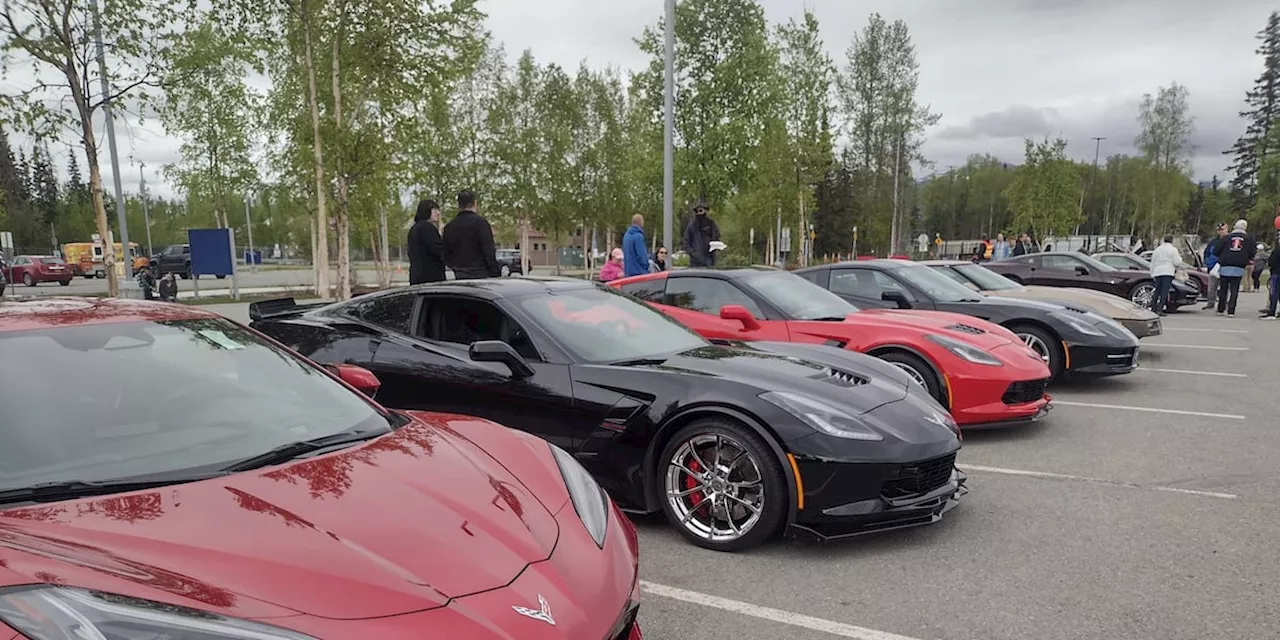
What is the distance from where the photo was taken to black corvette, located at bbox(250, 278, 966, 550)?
3.37 meters

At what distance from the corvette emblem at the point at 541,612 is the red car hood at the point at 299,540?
10 centimetres

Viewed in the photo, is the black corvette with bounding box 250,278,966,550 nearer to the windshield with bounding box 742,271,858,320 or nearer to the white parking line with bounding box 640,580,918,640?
the white parking line with bounding box 640,580,918,640

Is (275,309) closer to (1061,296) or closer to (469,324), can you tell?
(469,324)

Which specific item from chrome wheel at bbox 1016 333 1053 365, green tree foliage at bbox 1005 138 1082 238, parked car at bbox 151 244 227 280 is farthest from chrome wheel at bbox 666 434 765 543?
green tree foliage at bbox 1005 138 1082 238

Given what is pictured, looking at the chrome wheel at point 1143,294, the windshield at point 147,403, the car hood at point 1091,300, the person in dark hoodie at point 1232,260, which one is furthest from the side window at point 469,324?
the person in dark hoodie at point 1232,260

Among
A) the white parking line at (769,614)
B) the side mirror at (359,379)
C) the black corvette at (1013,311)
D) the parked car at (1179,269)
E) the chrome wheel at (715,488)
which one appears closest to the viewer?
the white parking line at (769,614)

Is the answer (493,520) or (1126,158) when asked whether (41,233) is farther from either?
(1126,158)

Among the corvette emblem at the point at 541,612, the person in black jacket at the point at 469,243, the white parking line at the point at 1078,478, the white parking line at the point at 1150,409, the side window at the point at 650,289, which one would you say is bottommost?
the white parking line at the point at 1150,409

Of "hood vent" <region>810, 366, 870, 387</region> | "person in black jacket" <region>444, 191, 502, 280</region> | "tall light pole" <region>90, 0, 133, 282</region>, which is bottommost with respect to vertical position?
"hood vent" <region>810, 366, 870, 387</region>

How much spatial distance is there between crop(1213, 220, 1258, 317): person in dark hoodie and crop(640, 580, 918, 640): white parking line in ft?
51.2

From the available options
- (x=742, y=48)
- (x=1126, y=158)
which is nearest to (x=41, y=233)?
(x=742, y=48)

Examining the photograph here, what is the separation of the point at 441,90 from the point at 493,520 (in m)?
19.2

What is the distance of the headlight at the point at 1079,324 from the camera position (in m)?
7.26

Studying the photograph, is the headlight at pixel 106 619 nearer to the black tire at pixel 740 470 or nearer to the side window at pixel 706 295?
the black tire at pixel 740 470
